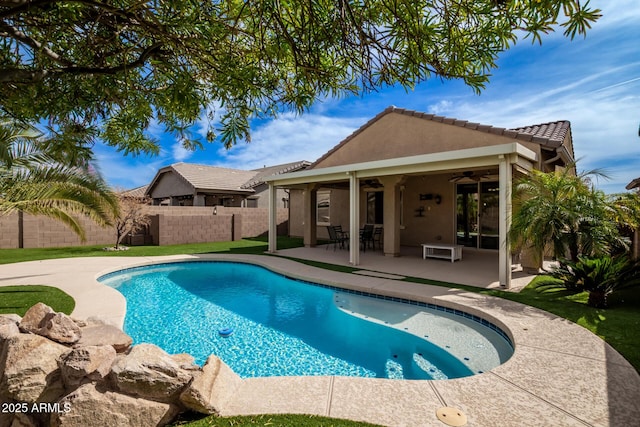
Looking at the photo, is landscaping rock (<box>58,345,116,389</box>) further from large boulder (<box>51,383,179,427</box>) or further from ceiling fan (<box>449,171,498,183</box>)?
ceiling fan (<box>449,171,498,183</box>)

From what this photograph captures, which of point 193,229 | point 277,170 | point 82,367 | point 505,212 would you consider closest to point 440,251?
point 505,212

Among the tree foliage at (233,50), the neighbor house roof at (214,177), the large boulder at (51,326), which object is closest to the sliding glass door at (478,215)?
the tree foliage at (233,50)

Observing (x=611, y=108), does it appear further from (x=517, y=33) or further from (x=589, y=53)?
(x=517, y=33)

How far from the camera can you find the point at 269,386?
3666mm

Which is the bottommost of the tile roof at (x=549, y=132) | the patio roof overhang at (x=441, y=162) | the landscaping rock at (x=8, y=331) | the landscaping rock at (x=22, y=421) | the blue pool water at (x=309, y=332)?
the blue pool water at (x=309, y=332)

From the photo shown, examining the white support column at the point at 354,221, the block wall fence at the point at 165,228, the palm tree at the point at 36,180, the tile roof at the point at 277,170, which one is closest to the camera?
the palm tree at the point at 36,180

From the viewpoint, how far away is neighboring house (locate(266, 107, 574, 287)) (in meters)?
9.04

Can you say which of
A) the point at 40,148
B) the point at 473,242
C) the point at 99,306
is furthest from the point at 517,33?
the point at 473,242

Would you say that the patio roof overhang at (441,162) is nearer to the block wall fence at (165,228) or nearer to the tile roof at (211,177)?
the block wall fence at (165,228)

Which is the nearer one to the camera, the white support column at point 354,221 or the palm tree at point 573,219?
the palm tree at point 573,219

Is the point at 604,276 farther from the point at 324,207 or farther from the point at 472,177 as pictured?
the point at 324,207

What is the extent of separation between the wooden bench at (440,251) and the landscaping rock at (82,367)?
11.0m

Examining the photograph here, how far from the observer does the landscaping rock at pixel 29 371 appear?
3248 millimetres

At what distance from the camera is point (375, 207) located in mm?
17328
